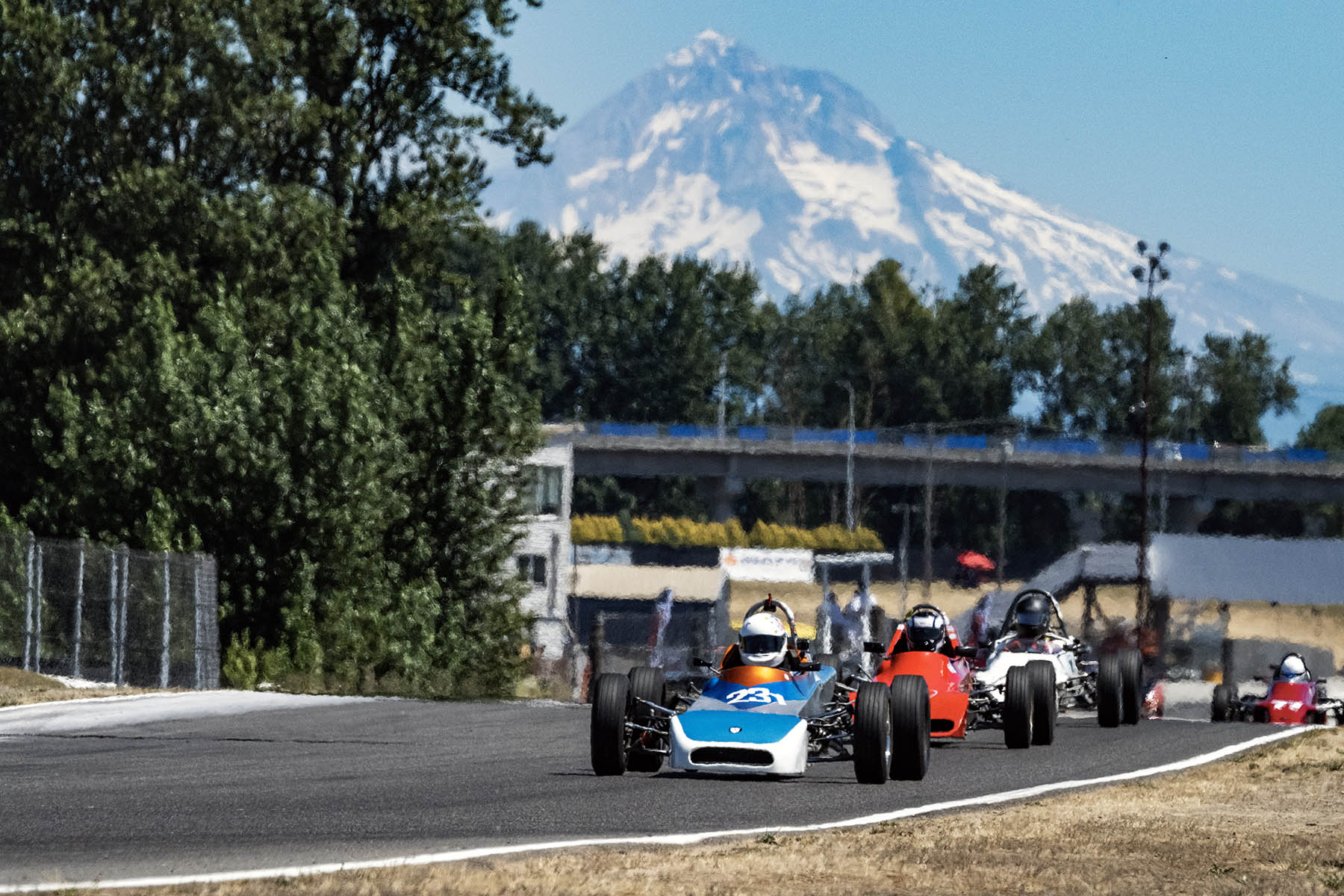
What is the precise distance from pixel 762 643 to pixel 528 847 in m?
6.09

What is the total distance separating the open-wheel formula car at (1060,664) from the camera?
26.1 m

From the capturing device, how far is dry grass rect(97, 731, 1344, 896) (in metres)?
10.0

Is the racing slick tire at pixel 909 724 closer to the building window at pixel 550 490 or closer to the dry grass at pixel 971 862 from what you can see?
the dry grass at pixel 971 862

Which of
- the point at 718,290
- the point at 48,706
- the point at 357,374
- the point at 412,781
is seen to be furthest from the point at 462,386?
→ the point at 718,290

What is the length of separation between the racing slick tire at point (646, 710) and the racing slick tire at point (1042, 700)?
5.73 meters

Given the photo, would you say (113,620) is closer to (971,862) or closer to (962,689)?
(962,689)

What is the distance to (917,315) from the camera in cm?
14625

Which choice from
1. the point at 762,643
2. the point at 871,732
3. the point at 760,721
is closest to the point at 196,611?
the point at 762,643

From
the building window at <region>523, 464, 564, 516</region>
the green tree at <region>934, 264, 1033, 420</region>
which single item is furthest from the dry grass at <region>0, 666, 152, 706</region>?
the green tree at <region>934, 264, 1033, 420</region>

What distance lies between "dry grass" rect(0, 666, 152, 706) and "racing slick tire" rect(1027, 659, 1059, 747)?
11.4 meters

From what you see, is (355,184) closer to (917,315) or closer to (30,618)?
(30,618)

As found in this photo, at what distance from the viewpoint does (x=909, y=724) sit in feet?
55.5

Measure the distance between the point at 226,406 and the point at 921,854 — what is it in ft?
88.7

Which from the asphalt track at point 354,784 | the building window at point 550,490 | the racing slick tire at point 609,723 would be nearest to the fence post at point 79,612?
the asphalt track at point 354,784
